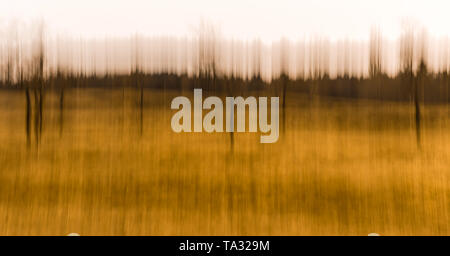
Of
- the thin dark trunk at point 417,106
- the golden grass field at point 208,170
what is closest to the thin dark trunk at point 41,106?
the golden grass field at point 208,170

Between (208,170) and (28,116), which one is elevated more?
(28,116)

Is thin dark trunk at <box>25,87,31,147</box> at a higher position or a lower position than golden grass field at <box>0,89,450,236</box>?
higher

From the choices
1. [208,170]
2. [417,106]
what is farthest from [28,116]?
[417,106]

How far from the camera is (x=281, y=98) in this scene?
1.51m

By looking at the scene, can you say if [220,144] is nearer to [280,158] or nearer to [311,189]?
[280,158]

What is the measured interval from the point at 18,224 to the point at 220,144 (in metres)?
0.95

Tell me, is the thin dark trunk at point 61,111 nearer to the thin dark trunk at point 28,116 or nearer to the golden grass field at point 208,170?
the golden grass field at point 208,170

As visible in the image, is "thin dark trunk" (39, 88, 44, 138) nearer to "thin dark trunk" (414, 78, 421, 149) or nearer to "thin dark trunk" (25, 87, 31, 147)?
"thin dark trunk" (25, 87, 31, 147)

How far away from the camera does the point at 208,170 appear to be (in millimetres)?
1527

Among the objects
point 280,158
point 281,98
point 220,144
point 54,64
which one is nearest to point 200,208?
point 220,144

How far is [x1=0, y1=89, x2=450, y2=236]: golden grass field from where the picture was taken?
58.8 inches

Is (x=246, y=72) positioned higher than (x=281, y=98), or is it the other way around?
(x=246, y=72)

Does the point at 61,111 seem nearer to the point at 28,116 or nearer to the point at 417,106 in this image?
the point at 28,116

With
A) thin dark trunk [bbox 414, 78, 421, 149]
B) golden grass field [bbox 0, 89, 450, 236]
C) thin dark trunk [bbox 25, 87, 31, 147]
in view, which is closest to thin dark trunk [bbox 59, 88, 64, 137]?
golden grass field [bbox 0, 89, 450, 236]
